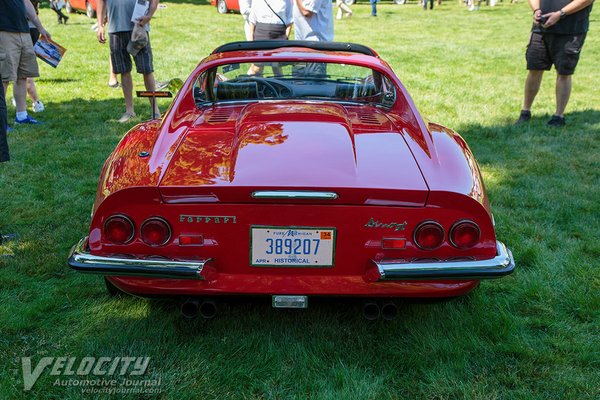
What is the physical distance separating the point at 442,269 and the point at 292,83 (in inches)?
68.4

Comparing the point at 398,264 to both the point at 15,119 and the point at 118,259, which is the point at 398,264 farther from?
the point at 15,119

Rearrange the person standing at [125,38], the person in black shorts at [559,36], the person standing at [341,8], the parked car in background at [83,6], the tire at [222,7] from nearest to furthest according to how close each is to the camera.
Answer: the person in black shorts at [559,36]
the person standing at [125,38]
the parked car in background at [83,6]
the person standing at [341,8]
the tire at [222,7]

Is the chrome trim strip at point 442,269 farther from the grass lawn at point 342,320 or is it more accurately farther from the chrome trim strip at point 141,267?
the chrome trim strip at point 141,267

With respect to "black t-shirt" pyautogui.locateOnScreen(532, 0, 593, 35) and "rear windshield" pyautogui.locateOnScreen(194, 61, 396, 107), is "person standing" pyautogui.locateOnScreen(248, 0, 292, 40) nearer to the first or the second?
"black t-shirt" pyautogui.locateOnScreen(532, 0, 593, 35)

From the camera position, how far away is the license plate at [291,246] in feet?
7.73

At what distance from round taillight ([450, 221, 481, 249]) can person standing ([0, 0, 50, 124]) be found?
4.72m

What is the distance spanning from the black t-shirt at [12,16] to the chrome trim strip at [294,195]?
4661 mm

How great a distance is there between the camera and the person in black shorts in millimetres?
6309

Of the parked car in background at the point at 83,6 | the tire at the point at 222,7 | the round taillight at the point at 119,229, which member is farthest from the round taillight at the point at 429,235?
the tire at the point at 222,7

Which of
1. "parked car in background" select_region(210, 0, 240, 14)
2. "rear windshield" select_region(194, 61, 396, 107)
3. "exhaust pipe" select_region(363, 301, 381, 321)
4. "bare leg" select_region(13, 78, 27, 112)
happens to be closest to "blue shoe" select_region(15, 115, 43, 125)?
"bare leg" select_region(13, 78, 27, 112)

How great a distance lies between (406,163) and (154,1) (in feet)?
16.2

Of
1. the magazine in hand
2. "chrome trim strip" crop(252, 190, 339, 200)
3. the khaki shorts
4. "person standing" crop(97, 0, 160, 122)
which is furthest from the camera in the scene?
the magazine in hand

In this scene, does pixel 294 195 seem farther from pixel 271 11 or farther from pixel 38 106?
pixel 38 106

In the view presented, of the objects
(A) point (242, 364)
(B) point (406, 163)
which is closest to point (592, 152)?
(B) point (406, 163)
